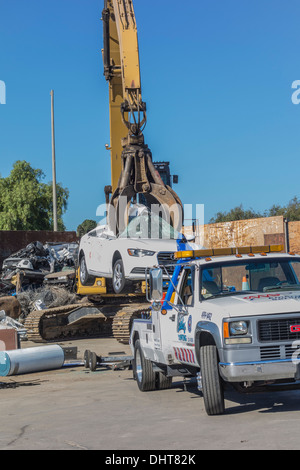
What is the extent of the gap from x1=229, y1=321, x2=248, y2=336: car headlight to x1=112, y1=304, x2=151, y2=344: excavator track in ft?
28.1

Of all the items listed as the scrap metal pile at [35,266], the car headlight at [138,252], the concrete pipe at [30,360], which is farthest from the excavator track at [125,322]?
the scrap metal pile at [35,266]

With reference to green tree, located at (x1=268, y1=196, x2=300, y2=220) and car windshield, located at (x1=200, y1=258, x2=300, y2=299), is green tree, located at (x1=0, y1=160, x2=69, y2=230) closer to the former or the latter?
green tree, located at (x1=268, y1=196, x2=300, y2=220)

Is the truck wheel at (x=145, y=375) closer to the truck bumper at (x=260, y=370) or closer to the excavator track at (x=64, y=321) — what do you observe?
the truck bumper at (x=260, y=370)

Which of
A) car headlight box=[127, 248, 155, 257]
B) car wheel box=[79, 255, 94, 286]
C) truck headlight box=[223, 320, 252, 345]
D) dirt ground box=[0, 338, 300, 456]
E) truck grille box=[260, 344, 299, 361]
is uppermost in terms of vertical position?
car headlight box=[127, 248, 155, 257]

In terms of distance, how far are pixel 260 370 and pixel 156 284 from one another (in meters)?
1.91

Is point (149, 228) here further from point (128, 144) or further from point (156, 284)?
point (156, 284)

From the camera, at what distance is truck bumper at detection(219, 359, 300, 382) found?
805 cm

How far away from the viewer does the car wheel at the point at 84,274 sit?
63.2ft

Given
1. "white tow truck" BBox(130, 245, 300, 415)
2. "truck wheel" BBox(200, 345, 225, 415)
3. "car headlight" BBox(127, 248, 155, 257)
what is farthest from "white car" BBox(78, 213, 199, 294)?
"truck wheel" BBox(200, 345, 225, 415)

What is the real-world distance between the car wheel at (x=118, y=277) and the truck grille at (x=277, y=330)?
28.2ft

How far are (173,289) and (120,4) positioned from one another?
1046 centimetres

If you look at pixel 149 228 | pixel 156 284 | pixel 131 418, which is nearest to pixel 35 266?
pixel 149 228

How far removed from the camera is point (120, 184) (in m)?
16.5

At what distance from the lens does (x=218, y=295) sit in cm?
915
